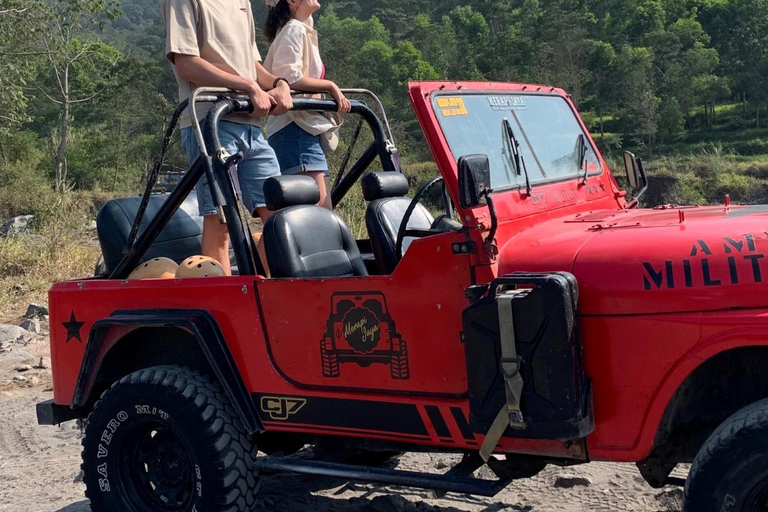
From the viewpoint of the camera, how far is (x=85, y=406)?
161 inches

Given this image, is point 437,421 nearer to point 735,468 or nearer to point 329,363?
point 329,363

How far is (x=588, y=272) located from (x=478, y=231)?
0.39 metres

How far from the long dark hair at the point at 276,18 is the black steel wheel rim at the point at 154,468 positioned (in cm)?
225

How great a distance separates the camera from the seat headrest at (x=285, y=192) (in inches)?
147

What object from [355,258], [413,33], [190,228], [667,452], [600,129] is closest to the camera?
[667,452]

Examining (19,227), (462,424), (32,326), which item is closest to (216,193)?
(462,424)

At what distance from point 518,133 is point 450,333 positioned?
3.43ft

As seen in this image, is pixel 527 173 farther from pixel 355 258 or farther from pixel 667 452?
pixel 667 452

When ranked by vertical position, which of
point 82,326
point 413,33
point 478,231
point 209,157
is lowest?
point 82,326

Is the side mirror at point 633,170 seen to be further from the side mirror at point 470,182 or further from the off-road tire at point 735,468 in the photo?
the off-road tire at point 735,468

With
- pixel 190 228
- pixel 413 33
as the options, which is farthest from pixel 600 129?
pixel 190 228

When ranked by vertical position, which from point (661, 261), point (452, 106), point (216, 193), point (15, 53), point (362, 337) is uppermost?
point (15, 53)

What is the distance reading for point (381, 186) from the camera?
4320 millimetres

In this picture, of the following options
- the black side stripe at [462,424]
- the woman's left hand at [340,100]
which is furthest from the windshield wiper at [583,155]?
the black side stripe at [462,424]
